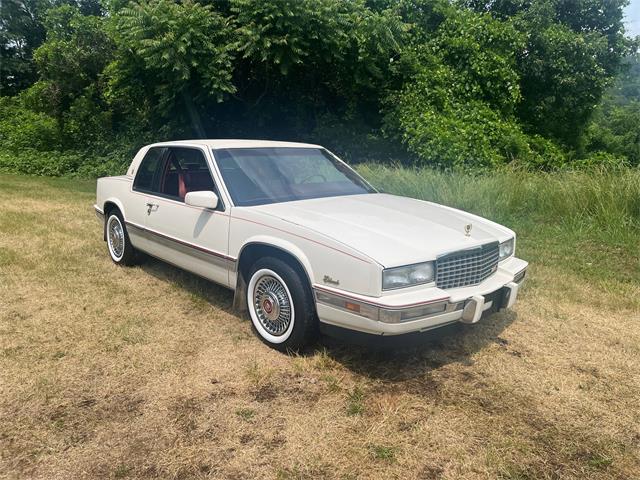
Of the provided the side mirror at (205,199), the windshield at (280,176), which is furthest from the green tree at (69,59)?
the side mirror at (205,199)

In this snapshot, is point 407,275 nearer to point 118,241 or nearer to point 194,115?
point 118,241

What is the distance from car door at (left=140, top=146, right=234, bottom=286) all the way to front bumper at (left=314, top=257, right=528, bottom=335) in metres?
1.13

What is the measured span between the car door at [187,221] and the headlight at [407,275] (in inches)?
56.9

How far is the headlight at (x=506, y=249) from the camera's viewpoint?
4.14 meters

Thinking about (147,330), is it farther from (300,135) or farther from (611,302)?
(300,135)

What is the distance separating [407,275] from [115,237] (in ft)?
13.3

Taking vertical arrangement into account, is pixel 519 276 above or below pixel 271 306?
above

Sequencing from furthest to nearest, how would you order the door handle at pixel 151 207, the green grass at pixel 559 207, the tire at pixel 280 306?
the green grass at pixel 559 207 < the door handle at pixel 151 207 < the tire at pixel 280 306

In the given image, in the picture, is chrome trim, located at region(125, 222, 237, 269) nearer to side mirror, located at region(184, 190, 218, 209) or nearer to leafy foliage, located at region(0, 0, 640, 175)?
side mirror, located at region(184, 190, 218, 209)

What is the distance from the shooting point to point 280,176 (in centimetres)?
448

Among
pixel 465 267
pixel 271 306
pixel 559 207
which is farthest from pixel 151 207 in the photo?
pixel 559 207

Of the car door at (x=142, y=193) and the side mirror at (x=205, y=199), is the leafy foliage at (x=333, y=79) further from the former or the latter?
the side mirror at (x=205, y=199)

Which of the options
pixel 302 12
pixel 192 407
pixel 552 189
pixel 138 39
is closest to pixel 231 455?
pixel 192 407

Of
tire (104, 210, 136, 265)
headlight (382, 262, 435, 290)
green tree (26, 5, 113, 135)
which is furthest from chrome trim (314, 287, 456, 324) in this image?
green tree (26, 5, 113, 135)
